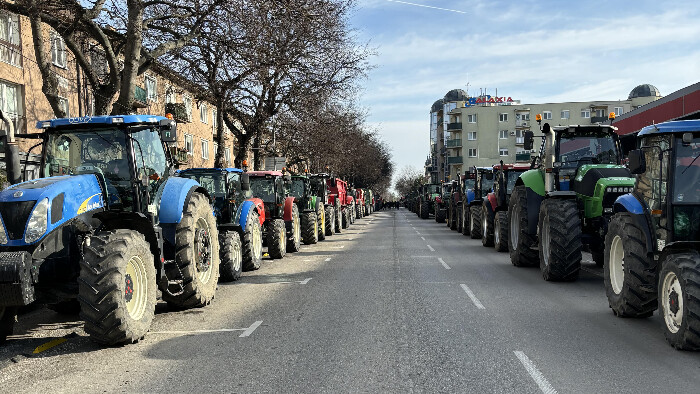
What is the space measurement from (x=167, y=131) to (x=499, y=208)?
11.5m

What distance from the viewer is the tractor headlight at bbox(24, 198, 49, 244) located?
6.31 metres

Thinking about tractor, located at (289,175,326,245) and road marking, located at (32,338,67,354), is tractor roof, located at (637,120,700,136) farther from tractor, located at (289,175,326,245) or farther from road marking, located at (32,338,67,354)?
tractor, located at (289,175,326,245)

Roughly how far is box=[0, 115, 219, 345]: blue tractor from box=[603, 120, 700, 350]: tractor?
540 centimetres

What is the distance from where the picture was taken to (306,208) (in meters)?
21.8

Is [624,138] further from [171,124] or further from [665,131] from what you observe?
[171,124]

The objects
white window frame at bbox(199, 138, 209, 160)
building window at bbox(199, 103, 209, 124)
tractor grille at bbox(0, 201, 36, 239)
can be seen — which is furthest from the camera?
white window frame at bbox(199, 138, 209, 160)

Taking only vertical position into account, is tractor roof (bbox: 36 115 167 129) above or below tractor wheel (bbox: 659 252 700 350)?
above

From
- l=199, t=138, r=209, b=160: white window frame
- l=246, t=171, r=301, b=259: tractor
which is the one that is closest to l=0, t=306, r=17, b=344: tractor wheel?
l=246, t=171, r=301, b=259: tractor

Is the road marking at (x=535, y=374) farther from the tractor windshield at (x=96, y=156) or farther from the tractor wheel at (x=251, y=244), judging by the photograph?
the tractor wheel at (x=251, y=244)

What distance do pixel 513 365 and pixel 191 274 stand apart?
439cm

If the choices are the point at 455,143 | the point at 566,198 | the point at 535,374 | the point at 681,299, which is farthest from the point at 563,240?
the point at 455,143

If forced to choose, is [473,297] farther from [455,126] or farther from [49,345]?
[455,126]

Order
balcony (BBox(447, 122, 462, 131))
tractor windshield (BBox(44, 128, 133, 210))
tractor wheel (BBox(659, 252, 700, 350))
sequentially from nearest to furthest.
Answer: tractor wheel (BBox(659, 252, 700, 350))
tractor windshield (BBox(44, 128, 133, 210))
balcony (BBox(447, 122, 462, 131))

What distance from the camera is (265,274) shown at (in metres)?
12.9
